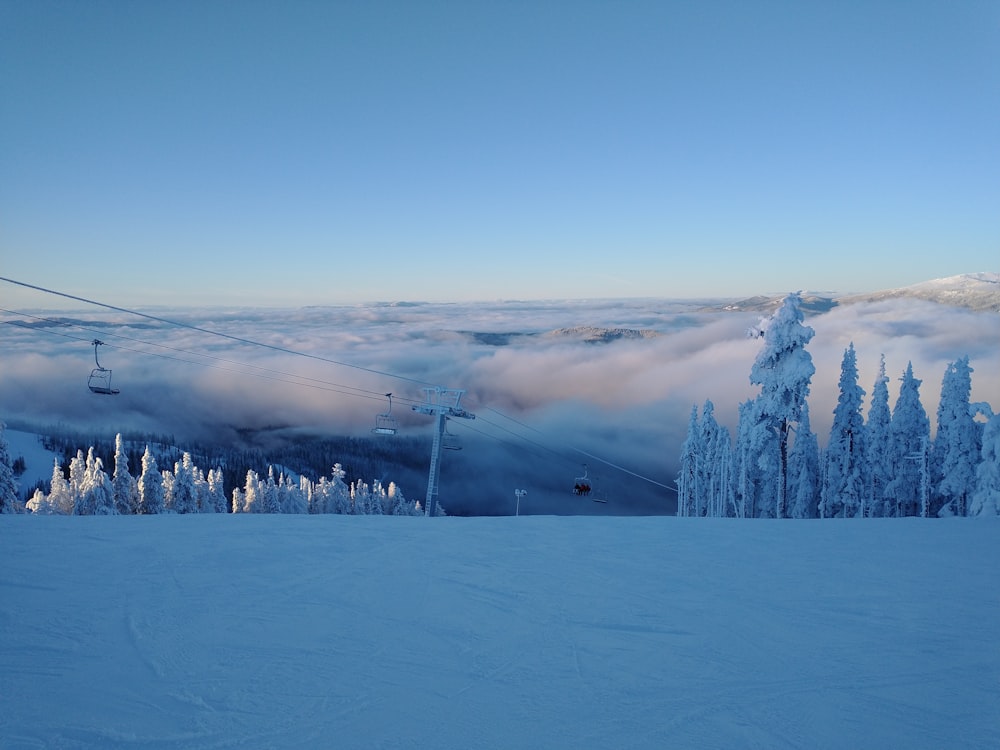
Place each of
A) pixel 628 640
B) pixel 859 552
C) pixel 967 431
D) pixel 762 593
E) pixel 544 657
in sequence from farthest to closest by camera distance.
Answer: pixel 967 431
pixel 859 552
pixel 762 593
pixel 628 640
pixel 544 657

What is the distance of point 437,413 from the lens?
2286 centimetres

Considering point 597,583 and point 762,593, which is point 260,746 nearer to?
point 597,583

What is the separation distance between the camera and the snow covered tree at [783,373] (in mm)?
29688

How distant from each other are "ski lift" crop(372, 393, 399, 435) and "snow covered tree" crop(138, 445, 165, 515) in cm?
3188

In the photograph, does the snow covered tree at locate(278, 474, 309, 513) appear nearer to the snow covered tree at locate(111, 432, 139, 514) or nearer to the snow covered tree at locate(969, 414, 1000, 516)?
the snow covered tree at locate(111, 432, 139, 514)

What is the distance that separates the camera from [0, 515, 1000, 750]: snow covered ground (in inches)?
174

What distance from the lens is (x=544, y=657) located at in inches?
222

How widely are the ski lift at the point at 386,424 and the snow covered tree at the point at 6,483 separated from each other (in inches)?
809

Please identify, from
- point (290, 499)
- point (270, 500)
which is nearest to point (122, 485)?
point (270, 500)

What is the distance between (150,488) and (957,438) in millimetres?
55842

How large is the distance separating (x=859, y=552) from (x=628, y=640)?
6362mm

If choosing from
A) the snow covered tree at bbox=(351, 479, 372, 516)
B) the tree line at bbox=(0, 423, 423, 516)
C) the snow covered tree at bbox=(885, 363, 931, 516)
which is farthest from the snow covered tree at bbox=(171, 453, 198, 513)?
the snow covered tree at bbox=(885, 363, 931, 516)

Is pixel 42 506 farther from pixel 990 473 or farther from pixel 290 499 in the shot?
pixel 990 473

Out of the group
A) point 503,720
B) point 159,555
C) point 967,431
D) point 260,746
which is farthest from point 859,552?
point 967,431
